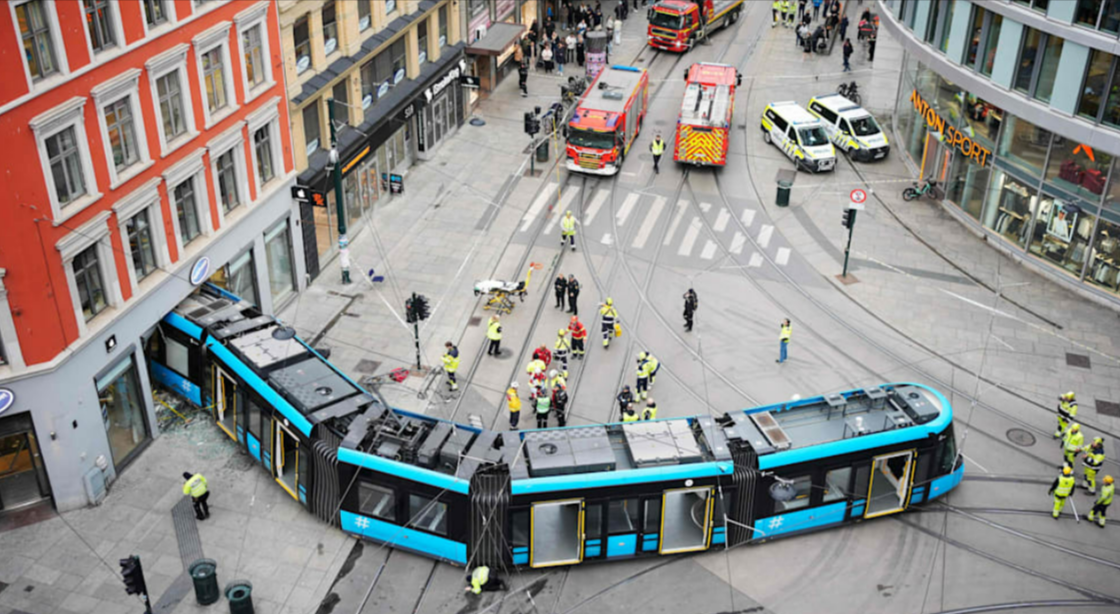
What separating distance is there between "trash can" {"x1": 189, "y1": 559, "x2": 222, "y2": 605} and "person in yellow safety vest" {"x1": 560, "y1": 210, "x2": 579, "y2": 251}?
19821 millimetres

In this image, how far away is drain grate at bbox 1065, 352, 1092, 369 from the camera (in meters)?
33.8

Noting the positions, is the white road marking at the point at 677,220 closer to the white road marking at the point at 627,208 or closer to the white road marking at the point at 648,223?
the white road marking at the point at 648,223

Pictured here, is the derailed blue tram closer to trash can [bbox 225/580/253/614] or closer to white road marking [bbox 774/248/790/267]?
trash can [bbox 225/580/253/614]

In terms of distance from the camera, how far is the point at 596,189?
46094 mm

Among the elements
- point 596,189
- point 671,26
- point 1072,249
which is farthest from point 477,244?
point 671,26

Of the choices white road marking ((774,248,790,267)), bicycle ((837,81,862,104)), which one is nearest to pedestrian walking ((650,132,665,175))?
white road marking ((774,248,790,267))

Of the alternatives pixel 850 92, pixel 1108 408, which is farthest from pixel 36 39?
pixel 850 92

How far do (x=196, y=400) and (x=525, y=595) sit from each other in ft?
39.2

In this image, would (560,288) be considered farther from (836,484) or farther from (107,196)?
(107,196)

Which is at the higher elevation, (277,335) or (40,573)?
(277,335)

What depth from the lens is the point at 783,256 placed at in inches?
1594

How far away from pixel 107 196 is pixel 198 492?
7733mm

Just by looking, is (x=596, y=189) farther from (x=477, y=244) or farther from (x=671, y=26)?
(x=671, y=26)

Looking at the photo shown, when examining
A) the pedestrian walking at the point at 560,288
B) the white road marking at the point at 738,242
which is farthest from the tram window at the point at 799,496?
the white road marking at the point at 738,242
